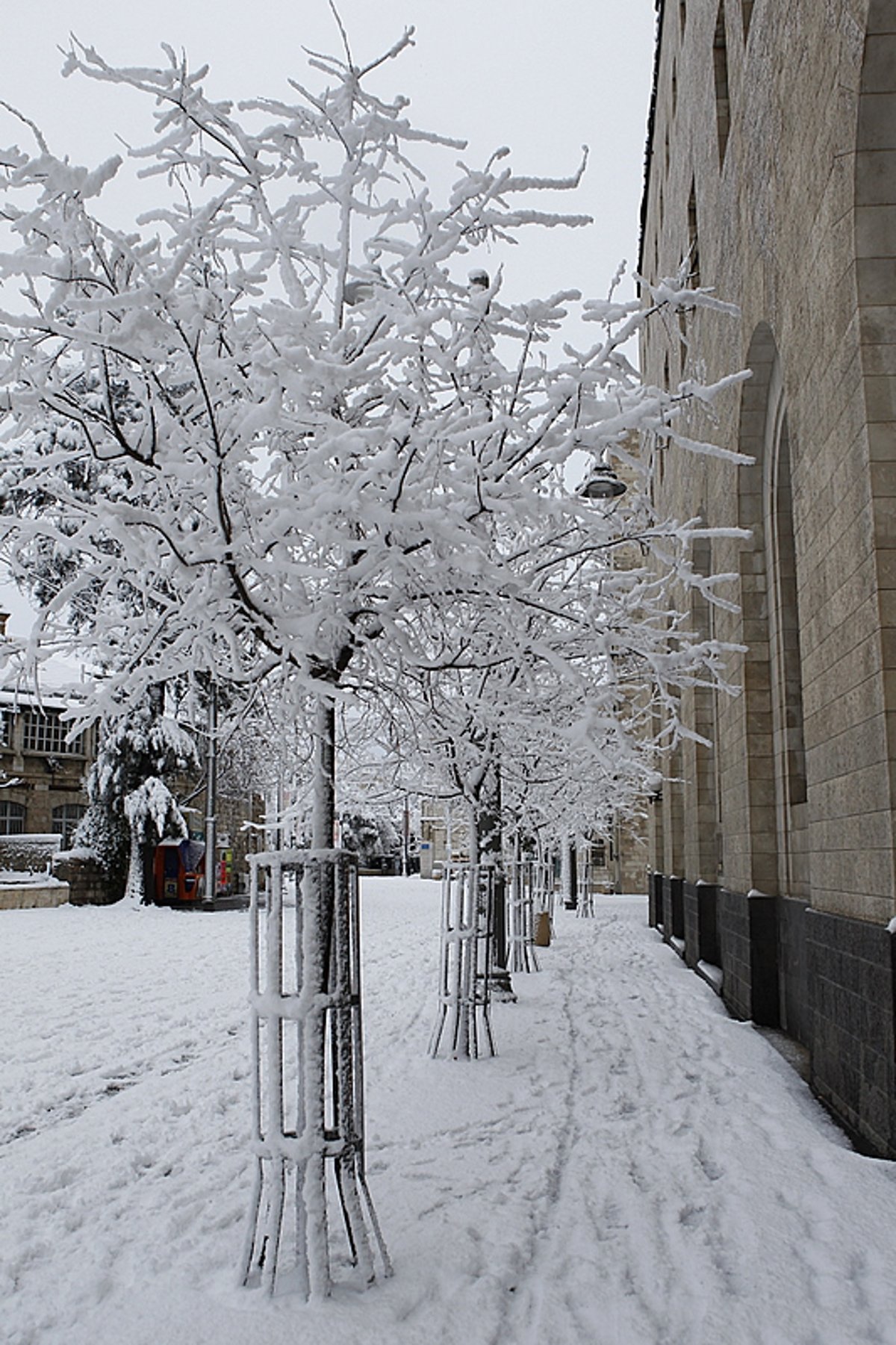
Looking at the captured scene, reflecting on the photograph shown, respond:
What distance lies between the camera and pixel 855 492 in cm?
633

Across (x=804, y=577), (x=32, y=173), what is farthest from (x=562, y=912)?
(x=32, y=173)

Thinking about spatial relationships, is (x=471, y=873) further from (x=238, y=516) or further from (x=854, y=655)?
(x=238, y=516)

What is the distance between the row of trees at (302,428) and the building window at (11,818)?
153 ft

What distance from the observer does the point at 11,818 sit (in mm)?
48219

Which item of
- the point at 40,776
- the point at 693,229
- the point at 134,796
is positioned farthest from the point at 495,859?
the point at 40,776

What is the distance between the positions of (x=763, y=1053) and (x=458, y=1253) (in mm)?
5369

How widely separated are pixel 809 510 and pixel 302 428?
16.3 ft

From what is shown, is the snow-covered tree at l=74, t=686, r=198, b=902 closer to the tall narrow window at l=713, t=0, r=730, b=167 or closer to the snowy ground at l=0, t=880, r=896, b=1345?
the snowy ground at l=0, t=880, r=896, b=1345

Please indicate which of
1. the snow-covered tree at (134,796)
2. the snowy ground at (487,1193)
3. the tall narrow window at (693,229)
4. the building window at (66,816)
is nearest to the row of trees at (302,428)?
the snowy ground at (487,1193)

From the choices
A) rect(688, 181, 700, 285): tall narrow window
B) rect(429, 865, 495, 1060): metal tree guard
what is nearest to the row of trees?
rect(429, 865, 495, 1060): metal tree guard

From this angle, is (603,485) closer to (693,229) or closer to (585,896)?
(693,229)

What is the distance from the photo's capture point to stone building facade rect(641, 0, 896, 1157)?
19.7 feet

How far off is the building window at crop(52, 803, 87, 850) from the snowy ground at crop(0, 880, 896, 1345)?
4098 cm

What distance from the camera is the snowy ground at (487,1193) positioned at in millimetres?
3916
